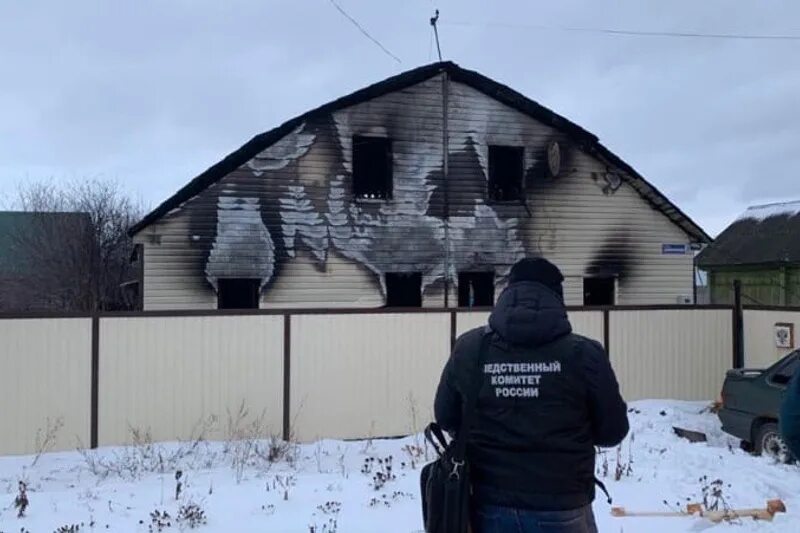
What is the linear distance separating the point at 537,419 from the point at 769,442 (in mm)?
7652

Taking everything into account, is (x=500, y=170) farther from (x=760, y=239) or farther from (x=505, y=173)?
(x=760, y=239)

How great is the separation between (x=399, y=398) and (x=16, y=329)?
17.5 ft

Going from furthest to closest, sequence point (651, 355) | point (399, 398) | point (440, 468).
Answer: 1. point (651, 355)
2. point (399, 398)
3. point (440, 468)

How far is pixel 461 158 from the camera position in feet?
59.4

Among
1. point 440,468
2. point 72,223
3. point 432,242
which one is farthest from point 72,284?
point 440,468

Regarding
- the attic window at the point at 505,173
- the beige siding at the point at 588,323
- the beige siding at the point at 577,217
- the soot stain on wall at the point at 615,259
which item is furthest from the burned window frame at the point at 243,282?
the soot stain on wall at the point at 615,259

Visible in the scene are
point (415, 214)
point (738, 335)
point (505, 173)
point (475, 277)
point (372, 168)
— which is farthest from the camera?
point (505, 173)

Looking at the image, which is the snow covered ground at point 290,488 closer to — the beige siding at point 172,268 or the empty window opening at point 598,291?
the beige siding at point 172,268

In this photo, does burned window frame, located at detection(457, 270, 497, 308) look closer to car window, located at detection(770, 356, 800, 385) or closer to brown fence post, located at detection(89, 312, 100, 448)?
car window, located at detection(770, 356, 800, 385)

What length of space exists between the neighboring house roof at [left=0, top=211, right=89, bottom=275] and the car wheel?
2685cm

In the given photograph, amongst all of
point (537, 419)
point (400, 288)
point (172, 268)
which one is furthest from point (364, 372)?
point (537, 419)

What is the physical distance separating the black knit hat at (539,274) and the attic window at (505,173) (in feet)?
51.0

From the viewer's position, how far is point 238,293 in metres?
16.9

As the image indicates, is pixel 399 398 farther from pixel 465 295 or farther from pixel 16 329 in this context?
pixel 465 295
